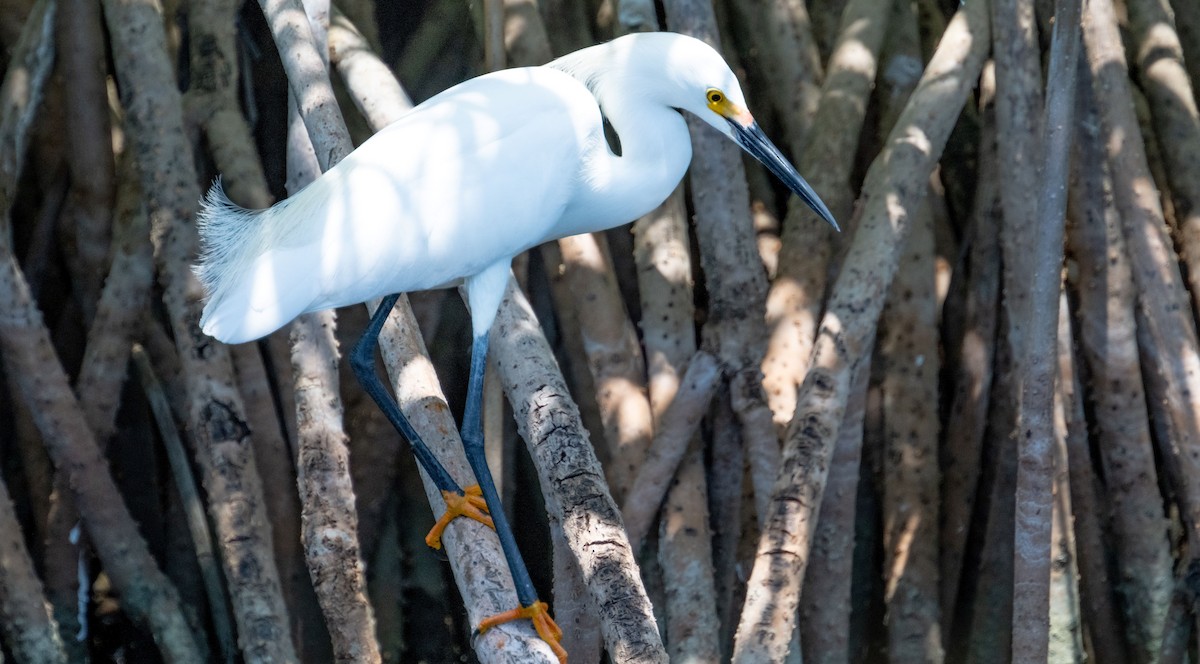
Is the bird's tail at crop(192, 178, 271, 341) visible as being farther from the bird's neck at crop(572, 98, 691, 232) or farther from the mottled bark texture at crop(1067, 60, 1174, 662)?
the mottled bark texture at crop(1067, 60, 1174, 662)

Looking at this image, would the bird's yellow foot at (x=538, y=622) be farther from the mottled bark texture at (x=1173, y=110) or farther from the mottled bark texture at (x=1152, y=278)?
the mottled bark texture at (x=1173, y=110)

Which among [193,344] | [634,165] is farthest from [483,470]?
[193,344]

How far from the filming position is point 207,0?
11.0 ft

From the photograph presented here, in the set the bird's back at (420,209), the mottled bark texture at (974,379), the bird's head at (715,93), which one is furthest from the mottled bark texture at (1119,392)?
the bird's back at (420,209)

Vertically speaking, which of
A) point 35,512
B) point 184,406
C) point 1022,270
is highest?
point 1022,270

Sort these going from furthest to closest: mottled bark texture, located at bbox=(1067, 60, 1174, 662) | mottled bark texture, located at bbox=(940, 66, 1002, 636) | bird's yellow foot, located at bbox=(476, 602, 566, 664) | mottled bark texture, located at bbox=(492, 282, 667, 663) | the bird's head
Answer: mottled bark texture, located at bbox=(940, 66, 1002, 636)
mottled bark texture, located at bbox=(1067, 60, 1174, 662)
the bird's head
bird's yellow foot, located at bbox=(476, 602, 566, 664)
mottled bark texture, located at bbox=(492, 282, 667, 663)

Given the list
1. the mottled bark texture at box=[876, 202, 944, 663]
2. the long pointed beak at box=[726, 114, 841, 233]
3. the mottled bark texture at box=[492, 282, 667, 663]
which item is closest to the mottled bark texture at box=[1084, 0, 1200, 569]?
the mottled bark texture at box=[876, 202, 944, 663]

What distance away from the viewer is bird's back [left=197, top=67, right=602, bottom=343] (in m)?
2.04

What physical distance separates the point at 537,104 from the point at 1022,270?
4.94ft

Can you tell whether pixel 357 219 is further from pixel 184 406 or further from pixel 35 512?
pixel 35 512

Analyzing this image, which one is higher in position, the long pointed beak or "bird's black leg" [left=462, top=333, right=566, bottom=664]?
the long pointed beak

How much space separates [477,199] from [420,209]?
0.11m

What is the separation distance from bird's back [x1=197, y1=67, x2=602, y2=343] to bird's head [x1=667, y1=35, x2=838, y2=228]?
20 cm

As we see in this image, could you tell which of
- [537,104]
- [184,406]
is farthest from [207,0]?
[537,104]
